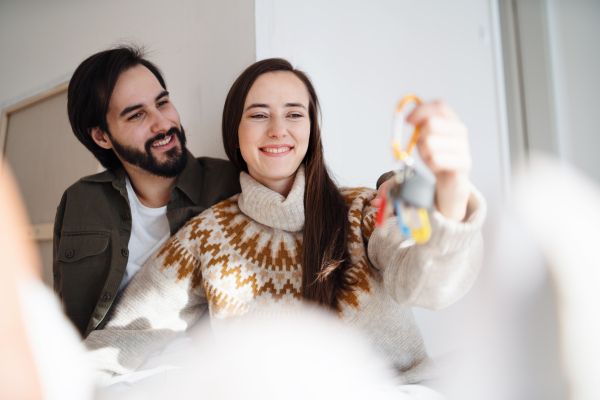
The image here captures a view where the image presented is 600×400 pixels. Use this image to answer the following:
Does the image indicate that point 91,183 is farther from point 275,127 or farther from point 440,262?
point 440,262

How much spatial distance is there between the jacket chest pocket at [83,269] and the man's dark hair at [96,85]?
374 mm

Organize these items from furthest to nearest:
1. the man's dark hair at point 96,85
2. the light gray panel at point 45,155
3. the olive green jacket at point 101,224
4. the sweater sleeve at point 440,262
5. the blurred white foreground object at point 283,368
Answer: the light gray panel at point 45,155, the man's dark hair at point 96,85, the olive green jacket at point 101,224, the blurred white foreground object at point 283,368, the sweater sleeve at point 440,262

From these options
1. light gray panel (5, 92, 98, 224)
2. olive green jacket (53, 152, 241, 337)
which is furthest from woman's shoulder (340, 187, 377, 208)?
light gray panel (5, 92, 98, 224)

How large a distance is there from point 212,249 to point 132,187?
0.50m

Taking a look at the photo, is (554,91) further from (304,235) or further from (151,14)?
(151,14)

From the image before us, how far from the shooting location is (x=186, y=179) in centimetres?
129

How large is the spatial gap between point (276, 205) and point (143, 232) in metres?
0.54

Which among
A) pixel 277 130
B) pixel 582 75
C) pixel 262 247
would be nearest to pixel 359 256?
pixel 262 247

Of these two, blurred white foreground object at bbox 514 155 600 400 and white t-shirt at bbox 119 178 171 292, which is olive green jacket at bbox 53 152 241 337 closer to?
white t-shirt at bbox 119 178 171 292

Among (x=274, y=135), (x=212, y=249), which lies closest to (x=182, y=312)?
(x=212, y=249)

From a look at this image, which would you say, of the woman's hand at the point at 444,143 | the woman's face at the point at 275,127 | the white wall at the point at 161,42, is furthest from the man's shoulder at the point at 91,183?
the woman's hand at the point at 444,143

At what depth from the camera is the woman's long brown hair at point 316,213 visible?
→ 889 mm

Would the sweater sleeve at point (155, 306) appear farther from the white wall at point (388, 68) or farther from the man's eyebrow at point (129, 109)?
the white wall at point (388, 68)

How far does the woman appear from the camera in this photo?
35.5 inches
